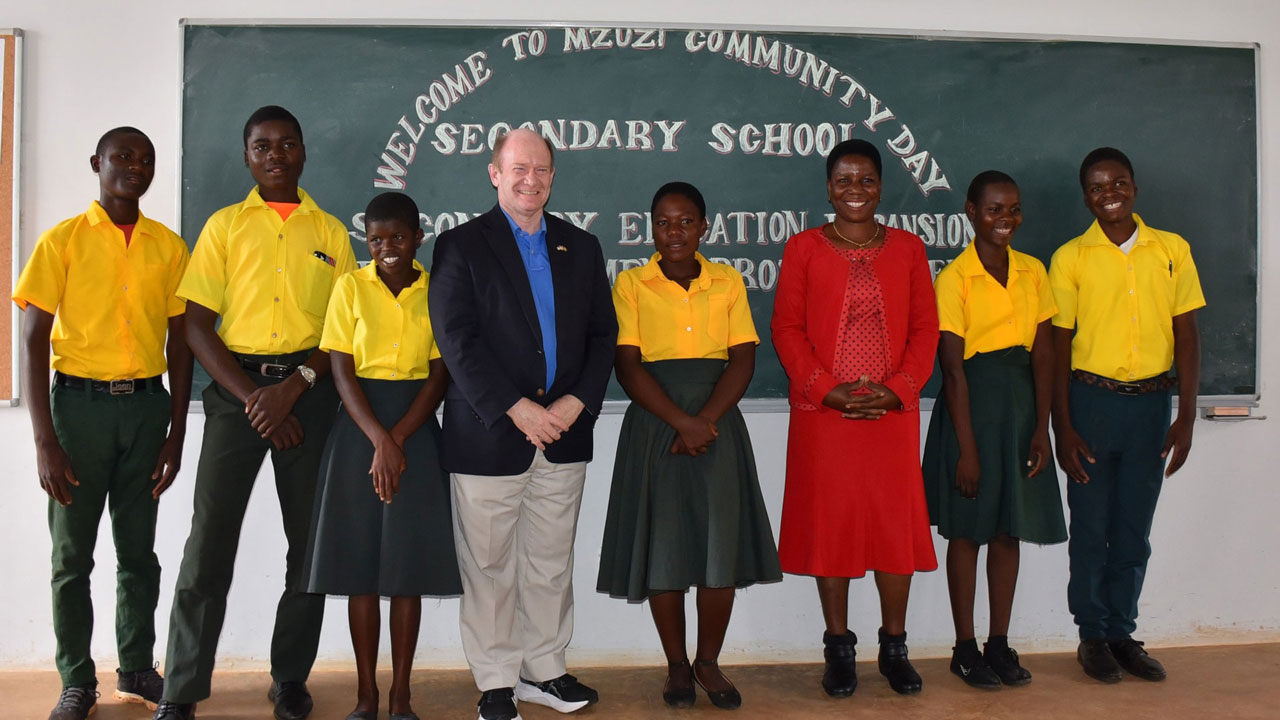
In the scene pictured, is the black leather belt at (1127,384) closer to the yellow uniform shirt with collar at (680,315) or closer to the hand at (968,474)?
the hand at (968,474)

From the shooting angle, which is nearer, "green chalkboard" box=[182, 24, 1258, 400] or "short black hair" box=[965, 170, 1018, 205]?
"short black hair" box=[965, 170, 1018, 205]

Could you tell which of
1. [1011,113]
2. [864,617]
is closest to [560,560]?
[864,617]

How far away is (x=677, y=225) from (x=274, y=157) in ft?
3.98

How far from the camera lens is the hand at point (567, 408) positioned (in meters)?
2.52

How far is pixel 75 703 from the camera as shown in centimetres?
264

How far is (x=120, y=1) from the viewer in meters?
3.14

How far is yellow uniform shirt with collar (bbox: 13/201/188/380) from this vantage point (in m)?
2.61

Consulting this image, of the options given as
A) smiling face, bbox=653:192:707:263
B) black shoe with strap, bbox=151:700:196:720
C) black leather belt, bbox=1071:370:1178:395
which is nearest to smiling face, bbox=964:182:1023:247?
black leather belt, bbox=1071:370:1178:395

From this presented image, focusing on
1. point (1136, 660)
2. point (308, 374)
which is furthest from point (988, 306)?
point (308, 374)

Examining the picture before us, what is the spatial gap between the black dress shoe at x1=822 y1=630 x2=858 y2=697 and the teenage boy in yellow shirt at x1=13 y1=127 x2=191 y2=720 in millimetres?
2109

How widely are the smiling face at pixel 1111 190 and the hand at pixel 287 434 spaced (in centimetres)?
268

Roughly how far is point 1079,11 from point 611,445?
2.39m

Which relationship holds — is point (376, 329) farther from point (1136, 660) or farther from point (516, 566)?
point (1136, 660)

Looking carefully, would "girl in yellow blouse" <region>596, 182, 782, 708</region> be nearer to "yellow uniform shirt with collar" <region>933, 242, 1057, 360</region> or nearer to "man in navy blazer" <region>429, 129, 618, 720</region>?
"man in navy blazer" <region>429, 129, 618, 720</region>
